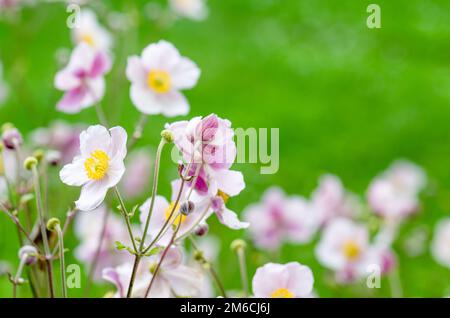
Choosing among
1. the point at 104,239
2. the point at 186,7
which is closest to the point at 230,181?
the point at 104,239

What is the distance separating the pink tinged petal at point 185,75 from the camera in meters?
0.75

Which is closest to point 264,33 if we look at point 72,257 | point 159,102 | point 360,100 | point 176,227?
point 360,100

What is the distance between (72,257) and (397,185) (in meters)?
0.67

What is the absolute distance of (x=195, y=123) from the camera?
0.53 meters

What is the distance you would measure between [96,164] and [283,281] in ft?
0.53

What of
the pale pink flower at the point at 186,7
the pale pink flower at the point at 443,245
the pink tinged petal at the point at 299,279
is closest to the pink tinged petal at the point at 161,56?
the pink tinged petal at the point at 299,279

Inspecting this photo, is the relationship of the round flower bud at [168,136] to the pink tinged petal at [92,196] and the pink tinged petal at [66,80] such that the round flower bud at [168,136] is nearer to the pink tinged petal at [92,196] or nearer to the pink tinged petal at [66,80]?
the pink tinged petal at [92,196]

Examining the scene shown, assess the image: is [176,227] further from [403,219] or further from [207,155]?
[403,219]

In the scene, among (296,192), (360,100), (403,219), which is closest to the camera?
(403,219)

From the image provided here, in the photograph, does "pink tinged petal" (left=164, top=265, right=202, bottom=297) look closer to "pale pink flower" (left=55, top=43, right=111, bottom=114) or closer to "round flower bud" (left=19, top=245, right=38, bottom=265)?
"round flower bud" (left=19, top=245, right=38, bottom=265)

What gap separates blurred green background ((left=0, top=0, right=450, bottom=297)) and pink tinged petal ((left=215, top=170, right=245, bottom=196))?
3.03 feet

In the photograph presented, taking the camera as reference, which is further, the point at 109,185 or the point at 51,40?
the point at 51,40

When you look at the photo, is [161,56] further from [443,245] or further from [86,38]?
[443,245]

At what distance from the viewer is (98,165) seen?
0.55m
